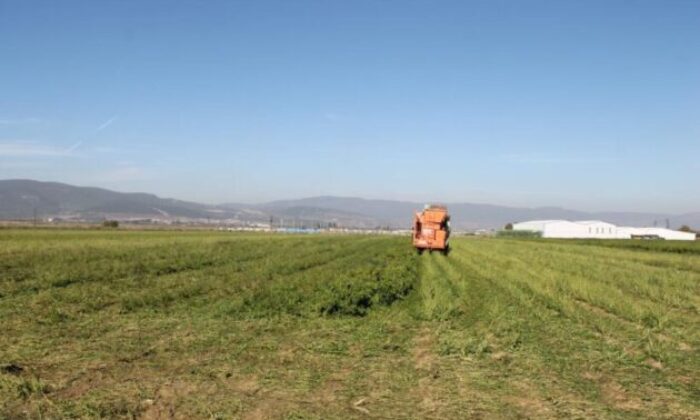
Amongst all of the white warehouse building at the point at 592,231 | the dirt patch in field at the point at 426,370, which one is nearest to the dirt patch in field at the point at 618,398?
the dirt patch in field at the point at 426,370

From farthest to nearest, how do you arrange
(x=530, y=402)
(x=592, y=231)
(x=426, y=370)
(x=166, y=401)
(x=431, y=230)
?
(x=592, y=231)
(x=431, y=230)
(x=426, y=370)
(x=530, y=402)
(x=166, y=401)

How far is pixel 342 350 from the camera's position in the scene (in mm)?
9898

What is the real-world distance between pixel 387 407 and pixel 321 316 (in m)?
6.33

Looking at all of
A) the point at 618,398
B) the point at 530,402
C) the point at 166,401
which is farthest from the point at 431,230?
the point at 166,401

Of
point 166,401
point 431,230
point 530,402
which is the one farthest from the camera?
point 431,230

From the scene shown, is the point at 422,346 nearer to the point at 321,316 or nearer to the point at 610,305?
the point at 321,316

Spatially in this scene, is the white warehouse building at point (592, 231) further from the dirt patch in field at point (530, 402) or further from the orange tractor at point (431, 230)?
the dirt patch in field at point (530, 402)

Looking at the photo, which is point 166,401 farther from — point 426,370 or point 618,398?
point 618,398

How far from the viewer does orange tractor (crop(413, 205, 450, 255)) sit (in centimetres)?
4431

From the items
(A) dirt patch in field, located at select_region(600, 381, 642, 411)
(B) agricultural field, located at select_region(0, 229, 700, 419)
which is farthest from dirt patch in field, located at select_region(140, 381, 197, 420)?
(A) dirt patch in field, located at select_region(600, 381, 642, 411)

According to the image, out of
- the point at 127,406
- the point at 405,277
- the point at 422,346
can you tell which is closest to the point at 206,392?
the point at 127,406

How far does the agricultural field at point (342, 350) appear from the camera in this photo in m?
7.12

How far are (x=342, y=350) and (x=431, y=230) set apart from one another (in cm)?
3509

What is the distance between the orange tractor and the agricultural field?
2505cm
